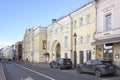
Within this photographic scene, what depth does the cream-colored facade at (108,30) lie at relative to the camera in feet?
99.2

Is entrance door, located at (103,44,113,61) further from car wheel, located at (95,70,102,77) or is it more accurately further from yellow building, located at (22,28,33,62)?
yellow building, located at (22,28,33,62)

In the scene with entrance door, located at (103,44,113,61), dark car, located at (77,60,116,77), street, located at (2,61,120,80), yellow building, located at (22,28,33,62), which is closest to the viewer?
street, located at (2,61,120,80)

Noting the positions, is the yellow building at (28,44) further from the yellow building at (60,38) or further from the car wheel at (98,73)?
the car wheel at (98,73)

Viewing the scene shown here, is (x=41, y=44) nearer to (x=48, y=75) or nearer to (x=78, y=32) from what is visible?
(x=78, y=32)

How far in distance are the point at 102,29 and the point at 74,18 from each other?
38.4ft

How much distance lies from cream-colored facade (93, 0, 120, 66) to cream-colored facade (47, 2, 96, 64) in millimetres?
2141

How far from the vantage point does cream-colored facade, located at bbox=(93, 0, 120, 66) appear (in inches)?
1190

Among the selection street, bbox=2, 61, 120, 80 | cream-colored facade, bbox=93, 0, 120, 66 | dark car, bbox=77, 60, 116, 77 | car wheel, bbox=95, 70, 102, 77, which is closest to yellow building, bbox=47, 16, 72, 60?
cream-colored facade, bbox=93, 0, 120, 66

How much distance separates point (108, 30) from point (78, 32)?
36.8 feet

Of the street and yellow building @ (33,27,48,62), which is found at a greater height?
yellow building @ (33,27,48,62)

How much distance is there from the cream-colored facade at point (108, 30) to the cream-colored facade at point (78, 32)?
7.02 ft

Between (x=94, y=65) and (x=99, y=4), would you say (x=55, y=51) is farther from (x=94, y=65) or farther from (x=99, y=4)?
(x=94, y=65)

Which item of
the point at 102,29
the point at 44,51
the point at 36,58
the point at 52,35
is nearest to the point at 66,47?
the point at 52,35

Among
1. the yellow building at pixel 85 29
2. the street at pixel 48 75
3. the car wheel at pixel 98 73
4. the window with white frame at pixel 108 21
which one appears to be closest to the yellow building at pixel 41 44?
the yellow building at pixel 85 29
